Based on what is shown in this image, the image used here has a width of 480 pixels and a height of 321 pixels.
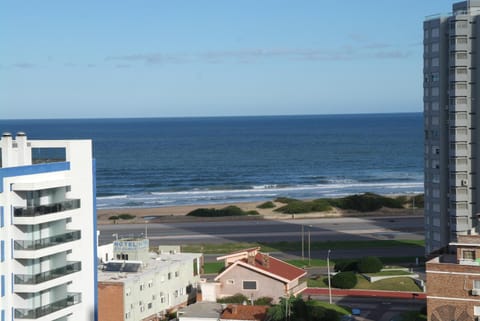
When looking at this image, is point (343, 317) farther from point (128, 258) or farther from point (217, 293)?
point (128, 258)

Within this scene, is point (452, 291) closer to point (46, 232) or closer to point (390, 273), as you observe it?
point (46, 232)

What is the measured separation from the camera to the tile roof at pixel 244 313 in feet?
170

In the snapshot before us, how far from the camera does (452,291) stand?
40.2 metres

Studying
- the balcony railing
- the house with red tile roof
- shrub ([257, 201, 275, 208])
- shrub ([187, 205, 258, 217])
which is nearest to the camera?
the balcony railing

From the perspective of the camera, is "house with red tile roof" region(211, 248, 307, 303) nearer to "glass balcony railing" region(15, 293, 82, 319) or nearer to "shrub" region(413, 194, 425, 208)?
"glass balcony railing" region(15, 293, 82, 319)

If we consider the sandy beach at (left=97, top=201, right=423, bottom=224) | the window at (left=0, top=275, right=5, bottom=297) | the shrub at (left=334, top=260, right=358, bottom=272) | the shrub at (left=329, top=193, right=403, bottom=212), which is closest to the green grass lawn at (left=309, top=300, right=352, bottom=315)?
the shrub at (left=334, top=260, right=358, bottom=272)

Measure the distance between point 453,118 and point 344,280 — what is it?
15777mm

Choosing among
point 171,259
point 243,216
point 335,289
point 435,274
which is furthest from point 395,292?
point 243,216

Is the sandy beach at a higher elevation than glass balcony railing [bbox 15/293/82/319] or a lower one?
lower

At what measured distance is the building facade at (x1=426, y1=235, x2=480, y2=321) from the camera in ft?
132

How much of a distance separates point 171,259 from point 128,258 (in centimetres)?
423

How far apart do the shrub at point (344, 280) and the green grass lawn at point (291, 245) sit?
1740 cm

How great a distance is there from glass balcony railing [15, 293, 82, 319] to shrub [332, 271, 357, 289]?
27261mm

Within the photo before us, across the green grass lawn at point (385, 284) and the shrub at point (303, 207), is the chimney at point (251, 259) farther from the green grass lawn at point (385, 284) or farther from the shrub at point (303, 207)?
the shrub at point (303, 207)
